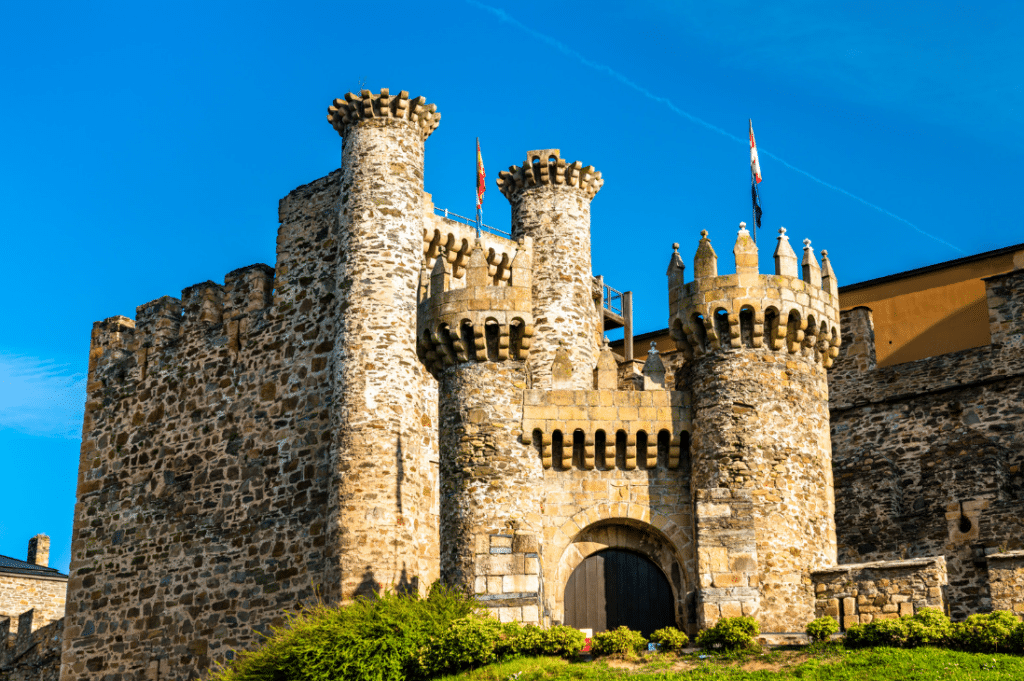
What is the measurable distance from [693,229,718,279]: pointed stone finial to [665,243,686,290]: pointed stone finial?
0.43 meters

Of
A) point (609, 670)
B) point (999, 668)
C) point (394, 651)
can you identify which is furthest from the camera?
point (394, 651)

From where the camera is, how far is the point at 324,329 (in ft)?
102

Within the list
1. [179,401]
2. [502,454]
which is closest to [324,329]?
[179,401]

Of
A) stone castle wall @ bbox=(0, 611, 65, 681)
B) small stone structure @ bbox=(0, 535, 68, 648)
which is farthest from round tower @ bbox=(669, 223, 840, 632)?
small stone structure @ bbox=(0, 535, 68, 648)

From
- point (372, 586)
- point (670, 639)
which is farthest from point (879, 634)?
point (372, 586)

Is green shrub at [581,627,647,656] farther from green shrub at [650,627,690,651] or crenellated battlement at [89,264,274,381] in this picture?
crenellated battlement at [89,264,274,381]

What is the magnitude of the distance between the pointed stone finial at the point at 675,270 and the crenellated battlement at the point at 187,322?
38.5 ft

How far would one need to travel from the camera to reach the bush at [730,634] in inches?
844

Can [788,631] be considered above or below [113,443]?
below

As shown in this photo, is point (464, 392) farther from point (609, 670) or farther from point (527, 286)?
point (609, 670)

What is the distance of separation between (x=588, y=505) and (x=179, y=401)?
1456 centimetres

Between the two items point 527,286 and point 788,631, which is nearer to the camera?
point 788,631

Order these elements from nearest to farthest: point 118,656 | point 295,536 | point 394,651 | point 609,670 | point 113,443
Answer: point 609,670
point 394,651
point 295,536
point 118,656
point 113,443

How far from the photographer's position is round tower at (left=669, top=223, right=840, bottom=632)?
22938 millimetres
